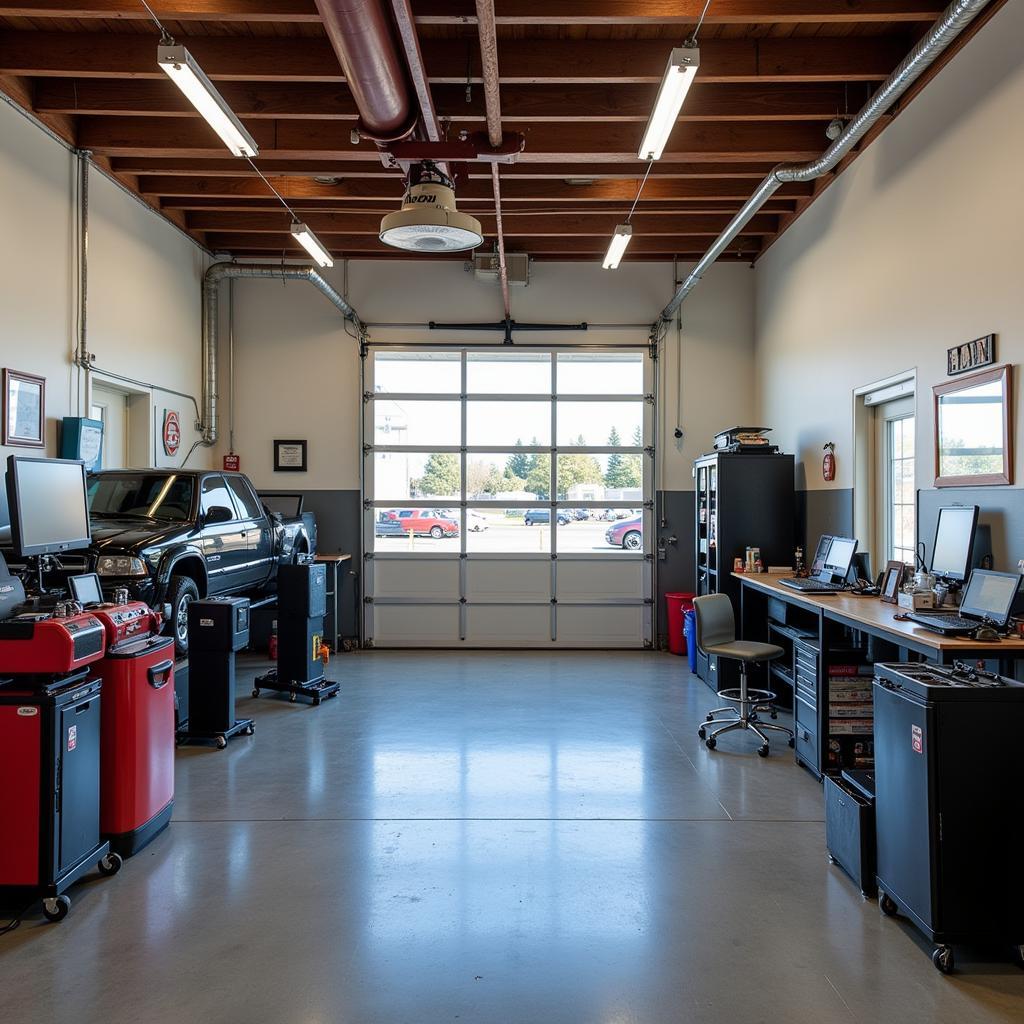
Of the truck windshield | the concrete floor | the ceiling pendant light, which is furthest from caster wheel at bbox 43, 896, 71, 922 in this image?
the ceiling pendant light

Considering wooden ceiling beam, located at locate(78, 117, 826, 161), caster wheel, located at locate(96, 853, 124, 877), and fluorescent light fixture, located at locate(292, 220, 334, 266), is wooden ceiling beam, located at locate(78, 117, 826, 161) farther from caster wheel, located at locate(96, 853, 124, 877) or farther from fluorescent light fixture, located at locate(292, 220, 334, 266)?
caster wheel, located at locate(96, 853, 124, 877)

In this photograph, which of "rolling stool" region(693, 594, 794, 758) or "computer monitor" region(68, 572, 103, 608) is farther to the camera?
"rolling stool" region(693, 594, 794, 758)

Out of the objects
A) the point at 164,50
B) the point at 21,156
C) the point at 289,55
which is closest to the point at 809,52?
the point at 289,55

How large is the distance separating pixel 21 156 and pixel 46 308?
1.02 metres

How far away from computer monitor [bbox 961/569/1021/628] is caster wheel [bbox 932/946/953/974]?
4.76 feet

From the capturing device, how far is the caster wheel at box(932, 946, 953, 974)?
101 inches

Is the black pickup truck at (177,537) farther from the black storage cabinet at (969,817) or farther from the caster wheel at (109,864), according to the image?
the black storage cabinet at (969,817)

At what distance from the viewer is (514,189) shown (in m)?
6.75

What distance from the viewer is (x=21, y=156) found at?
522cm

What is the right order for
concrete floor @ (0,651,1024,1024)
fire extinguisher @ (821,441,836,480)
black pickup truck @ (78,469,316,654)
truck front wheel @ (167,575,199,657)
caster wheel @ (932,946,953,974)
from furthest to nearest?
fire extinguisher @ (821,441,836,480) < truck front wheel @ (167,575,199,657) < black pickup truck @ (78,469,316,654) < caster wheel @ (932,946,953,974) < concrete floor @ (0,651,1024,1024)

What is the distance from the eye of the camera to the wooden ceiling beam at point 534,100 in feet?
17.0

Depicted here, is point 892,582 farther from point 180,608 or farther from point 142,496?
point 142,496

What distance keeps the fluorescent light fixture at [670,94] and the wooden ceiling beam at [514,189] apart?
6.69 feet

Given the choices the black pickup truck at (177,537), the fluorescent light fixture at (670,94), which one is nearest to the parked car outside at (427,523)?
the black pickup truck at (177,537)
